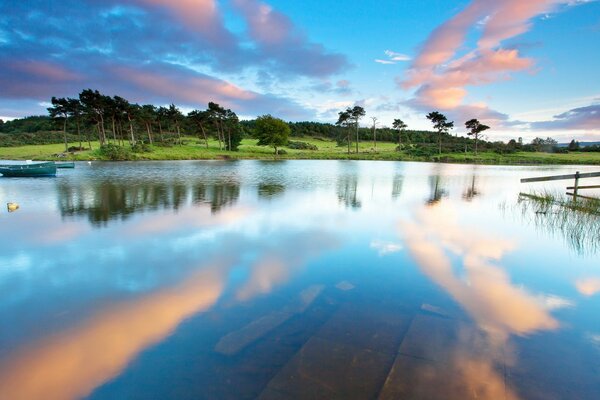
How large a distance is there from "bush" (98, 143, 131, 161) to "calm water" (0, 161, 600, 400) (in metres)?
54.0

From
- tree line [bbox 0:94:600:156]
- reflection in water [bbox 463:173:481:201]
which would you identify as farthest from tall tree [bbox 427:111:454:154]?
reflection in water [bbox 463:173:481:201]

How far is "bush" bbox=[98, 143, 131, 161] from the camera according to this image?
2420 inches

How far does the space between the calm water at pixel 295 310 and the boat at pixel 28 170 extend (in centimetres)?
2099

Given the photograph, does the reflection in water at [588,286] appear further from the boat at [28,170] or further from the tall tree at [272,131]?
the tall tree at [272,131]

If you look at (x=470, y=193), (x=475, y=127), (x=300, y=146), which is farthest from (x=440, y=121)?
(x=470, y=193)

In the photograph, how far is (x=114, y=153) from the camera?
61.8 m

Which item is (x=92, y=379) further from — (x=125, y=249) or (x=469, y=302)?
(x=469, y=302)

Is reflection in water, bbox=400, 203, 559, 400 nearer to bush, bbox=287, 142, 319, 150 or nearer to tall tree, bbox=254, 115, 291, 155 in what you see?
tall tree, bbox=254, 115, 291, 155

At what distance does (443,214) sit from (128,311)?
15203 millimetres

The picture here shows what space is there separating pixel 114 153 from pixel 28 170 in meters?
33.8

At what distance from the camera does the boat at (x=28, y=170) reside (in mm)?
29875

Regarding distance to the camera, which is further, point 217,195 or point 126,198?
point 217,195

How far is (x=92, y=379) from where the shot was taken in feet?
14.4

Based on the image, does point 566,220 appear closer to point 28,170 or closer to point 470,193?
point 470,193
